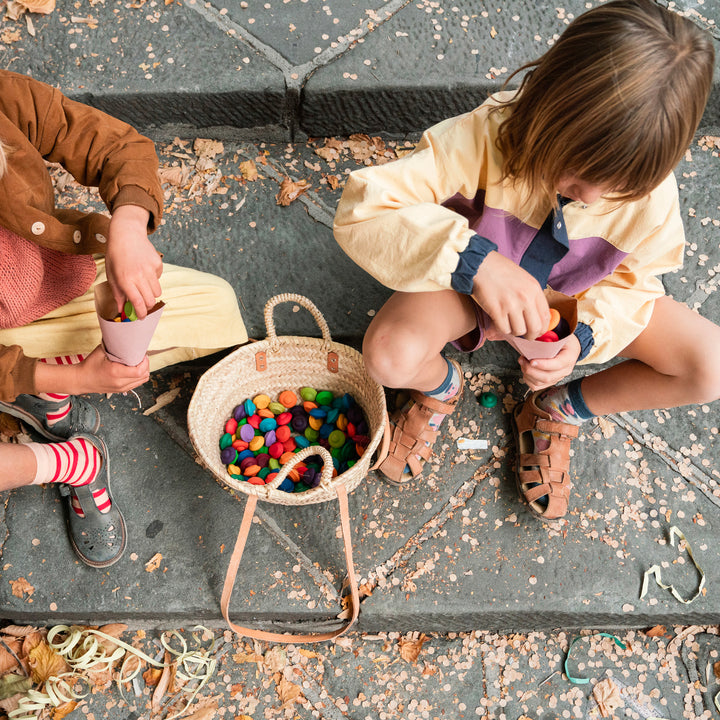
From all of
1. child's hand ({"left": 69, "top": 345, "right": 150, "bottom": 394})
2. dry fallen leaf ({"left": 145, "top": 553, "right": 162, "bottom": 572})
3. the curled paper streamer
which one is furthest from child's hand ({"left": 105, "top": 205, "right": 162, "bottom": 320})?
the curled paper streamer

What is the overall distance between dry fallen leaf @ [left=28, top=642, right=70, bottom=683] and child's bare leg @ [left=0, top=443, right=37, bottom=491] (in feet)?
1.38

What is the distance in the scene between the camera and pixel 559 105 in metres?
0.99

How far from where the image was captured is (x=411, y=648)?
158 centimetres

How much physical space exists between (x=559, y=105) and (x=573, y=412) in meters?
0.82

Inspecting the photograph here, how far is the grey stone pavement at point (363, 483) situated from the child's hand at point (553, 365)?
45 centimetres

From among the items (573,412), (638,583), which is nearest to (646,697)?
(638,583)

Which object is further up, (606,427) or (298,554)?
(606,427)

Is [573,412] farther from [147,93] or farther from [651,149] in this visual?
[147,93]

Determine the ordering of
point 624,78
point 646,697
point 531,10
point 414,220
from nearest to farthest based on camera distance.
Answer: point 624,78
point 414,220
point 646,697
point 531,10

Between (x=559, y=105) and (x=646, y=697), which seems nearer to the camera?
(x=559, y=105)

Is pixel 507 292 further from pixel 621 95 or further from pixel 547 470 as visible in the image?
pixel 547 470

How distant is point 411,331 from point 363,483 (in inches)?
20.7

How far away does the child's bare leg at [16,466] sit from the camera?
1392 mm

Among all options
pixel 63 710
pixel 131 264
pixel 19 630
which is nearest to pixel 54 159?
pixel 131 264
